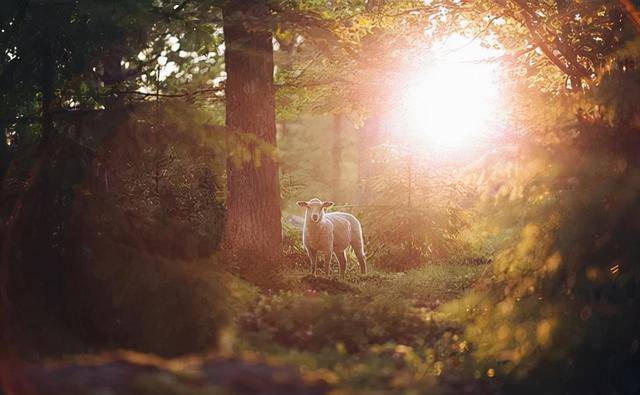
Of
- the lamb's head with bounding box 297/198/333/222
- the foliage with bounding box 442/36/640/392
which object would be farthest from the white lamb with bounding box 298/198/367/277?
the foliage with bounding box 442/36/640/392

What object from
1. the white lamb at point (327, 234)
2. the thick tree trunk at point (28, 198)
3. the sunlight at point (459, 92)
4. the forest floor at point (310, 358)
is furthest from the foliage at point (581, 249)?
the white lamb at point (327, 234)

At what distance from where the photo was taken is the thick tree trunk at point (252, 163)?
1262cm

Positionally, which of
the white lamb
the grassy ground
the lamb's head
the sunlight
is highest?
the sunlight

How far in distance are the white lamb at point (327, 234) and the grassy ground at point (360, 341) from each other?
4.94m

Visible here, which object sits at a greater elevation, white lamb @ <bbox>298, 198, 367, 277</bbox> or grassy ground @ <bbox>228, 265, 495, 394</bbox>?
white lamb @ <bbox>298, 198, 367, 277</bbox>

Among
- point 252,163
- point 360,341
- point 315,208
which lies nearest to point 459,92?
point 315,208

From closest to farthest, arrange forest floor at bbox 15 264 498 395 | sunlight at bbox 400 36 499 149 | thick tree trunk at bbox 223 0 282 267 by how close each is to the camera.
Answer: forest floor at bbox 15 264 498 395 < thick tree trunk at bbox 223 0 282 267 < sunlight at bbox 400 36 499 149

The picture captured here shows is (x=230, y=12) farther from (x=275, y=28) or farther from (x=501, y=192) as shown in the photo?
(x=501, y=192)

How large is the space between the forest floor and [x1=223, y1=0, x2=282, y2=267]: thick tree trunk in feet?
3.01

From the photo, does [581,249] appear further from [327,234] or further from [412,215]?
[412,215]

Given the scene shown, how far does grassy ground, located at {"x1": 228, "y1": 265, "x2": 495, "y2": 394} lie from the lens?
7398 mm

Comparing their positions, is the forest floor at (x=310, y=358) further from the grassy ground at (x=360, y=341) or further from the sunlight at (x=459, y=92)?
the sunlight at (x=459, y=92)

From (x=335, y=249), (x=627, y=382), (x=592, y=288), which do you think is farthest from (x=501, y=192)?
(x=335, y=249)

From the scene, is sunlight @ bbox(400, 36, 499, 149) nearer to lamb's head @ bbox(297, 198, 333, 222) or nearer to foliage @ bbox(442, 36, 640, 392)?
lamb's head @ bbox(297, 198, 333, 222)
